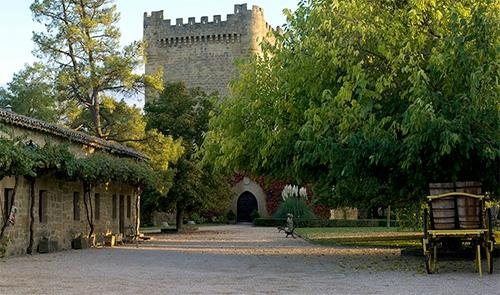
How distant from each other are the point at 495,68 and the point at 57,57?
23622 mm

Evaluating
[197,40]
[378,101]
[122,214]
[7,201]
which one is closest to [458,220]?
[378,101]

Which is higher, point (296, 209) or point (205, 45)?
point (205, 45)

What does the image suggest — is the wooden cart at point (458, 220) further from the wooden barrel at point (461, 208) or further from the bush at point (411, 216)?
the bush at point (411, 216)

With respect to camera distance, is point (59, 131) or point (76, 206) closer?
point (59, 131)

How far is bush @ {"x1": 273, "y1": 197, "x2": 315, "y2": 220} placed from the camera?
44.5 meters

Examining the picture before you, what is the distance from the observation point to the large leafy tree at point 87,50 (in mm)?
31156

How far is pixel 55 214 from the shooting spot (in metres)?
22.1

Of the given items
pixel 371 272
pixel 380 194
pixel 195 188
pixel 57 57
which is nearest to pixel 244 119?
pixel 380 194

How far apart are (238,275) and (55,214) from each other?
11012mm

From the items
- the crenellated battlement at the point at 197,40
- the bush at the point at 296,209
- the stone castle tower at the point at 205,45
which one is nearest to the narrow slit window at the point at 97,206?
the bush at the point at 296,209

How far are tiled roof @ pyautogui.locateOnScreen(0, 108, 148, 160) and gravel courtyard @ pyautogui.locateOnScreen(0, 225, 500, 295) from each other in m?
3.91

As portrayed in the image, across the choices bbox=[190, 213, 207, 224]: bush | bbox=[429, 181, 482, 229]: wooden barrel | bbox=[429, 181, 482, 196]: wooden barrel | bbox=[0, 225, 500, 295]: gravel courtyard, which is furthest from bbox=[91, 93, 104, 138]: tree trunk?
bbox=[429, 181, 482, 229]: wooden barrel

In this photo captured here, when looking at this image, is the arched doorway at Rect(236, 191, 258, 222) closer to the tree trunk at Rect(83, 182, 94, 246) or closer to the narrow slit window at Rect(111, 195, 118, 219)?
the narrow slit window at Rect(111, 195, 118, 219)

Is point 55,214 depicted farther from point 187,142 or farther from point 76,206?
point 187,142
